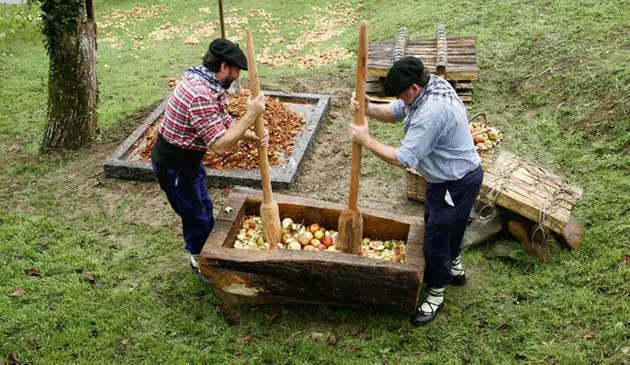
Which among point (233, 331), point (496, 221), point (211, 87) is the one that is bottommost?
point (233, 331)

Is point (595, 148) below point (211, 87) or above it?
below

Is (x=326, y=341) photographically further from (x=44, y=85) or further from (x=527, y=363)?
(x=44, y=85)

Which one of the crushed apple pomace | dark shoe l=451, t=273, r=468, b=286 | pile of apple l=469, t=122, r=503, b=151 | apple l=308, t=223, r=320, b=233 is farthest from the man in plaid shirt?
pile of apple l=469, t=122, r=503, b=151

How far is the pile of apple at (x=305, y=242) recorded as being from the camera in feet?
15.0

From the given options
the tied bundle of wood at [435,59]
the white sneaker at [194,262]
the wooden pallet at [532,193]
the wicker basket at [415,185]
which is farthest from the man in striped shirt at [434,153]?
the tied bundle of wood at [435,59]

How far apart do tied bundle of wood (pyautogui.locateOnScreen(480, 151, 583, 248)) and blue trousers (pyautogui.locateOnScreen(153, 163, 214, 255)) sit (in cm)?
262

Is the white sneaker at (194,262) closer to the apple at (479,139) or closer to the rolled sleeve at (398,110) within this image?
the rolled sleeve at (398,110)

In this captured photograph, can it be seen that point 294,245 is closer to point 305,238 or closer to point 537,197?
point 305,238

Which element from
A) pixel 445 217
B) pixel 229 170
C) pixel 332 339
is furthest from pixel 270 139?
pixel 445 217

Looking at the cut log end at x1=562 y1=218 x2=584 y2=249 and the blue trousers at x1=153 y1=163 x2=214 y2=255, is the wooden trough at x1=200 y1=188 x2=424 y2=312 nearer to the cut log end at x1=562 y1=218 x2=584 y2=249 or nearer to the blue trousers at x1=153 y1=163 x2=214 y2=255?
the blue trousers at x1=153 y1=163 x2=214 y2=255

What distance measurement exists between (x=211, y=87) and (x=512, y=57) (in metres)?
7.09

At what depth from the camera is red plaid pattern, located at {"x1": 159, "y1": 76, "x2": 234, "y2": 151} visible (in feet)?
12.7

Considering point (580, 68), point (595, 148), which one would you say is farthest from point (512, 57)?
point (595, 148)

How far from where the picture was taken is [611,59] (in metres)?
7.96
